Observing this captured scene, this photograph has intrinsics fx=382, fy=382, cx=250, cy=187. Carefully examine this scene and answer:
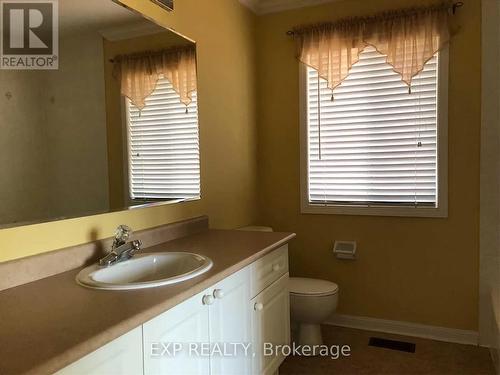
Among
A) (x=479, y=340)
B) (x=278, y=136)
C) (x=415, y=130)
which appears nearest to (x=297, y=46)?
(x=278, y=136)

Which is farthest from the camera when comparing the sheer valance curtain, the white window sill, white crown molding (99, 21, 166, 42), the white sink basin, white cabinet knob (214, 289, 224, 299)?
the white window sill

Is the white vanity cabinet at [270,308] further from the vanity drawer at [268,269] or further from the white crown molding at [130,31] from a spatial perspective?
the white crown molding at [130,31]

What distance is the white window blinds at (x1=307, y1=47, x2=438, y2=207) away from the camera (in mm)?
2627

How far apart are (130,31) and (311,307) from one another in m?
1.87

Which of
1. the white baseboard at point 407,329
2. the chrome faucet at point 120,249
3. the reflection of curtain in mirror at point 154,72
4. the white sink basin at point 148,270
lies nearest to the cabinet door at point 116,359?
the white sink basin at point 148,270

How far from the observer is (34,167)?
1.38 meters

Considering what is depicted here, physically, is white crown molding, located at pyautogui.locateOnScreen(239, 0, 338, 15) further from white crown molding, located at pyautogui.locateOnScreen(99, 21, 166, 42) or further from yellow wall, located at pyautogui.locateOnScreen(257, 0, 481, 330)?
white crown molding, located at pyautogui.locateOnScreen(99, 21, 166, 42)

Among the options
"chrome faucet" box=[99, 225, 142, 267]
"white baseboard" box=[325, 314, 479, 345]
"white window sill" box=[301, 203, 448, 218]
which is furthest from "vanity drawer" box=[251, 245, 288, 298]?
"white baseboard" box=[325, 314, 479, 345]

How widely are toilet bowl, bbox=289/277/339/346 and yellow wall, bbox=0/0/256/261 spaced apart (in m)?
0.69

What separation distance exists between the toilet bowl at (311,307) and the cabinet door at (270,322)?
0.25 metres

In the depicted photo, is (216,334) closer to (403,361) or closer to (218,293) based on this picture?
(218,293)

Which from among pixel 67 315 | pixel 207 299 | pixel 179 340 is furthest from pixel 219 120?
pixel 67 315

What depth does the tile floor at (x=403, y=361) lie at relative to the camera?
227 centimetres

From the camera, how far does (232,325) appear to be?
1602 mm
